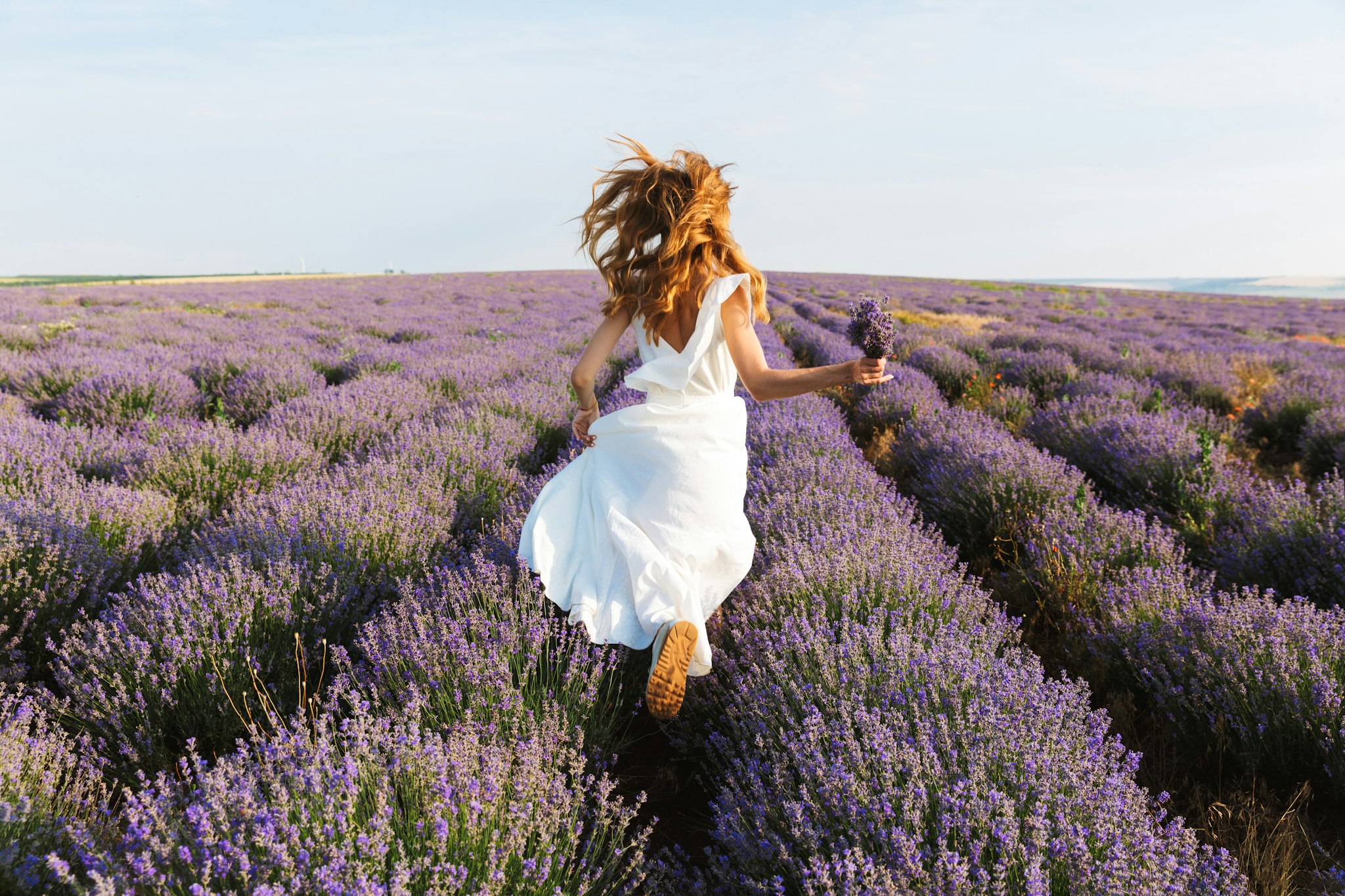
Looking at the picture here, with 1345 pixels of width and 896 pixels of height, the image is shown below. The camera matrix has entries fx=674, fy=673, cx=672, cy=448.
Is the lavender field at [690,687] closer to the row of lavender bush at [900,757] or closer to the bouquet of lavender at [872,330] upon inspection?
the row of lavender bush at [900,757]

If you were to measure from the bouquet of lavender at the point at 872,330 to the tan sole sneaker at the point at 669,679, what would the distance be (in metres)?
0.91

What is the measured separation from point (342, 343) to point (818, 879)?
888cm

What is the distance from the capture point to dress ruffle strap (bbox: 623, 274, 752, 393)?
6.54ft

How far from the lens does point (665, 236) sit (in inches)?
80.4

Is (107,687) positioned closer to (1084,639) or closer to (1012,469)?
(1084,639)

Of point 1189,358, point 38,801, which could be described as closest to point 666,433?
point 38,801

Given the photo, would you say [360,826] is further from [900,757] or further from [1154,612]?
[1154,612]

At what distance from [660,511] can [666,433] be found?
0.82 ft

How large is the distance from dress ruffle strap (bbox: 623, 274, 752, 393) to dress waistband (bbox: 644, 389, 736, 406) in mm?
40

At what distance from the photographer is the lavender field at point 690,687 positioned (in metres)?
1.21

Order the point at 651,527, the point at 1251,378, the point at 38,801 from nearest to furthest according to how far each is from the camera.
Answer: the point at 38,801, the point at 651,527, the point at 1251,378

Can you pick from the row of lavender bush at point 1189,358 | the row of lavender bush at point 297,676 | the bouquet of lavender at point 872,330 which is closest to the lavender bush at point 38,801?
the row of lavender bush at point 297,676

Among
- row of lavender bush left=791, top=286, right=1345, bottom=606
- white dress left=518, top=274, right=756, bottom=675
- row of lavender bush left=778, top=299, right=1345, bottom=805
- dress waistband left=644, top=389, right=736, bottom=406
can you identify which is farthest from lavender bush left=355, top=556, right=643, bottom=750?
row of lavender bush left=791, top=286, right=1345, bottom=606

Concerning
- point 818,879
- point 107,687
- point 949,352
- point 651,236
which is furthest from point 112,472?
point 949,352
